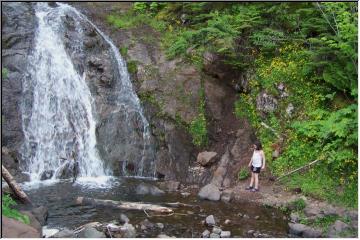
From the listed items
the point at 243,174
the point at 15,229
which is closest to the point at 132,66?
the point at 243,174

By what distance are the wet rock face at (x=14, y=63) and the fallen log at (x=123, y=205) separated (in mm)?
3244

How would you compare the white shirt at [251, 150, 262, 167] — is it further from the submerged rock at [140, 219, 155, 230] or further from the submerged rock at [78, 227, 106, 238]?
the submerged rock at [78, 227, 106, 238]

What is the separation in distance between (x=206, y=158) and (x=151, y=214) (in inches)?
172

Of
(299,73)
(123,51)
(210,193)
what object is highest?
(123,51)

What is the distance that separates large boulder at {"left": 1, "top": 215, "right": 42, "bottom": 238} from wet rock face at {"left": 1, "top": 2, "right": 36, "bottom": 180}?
5.99 meters

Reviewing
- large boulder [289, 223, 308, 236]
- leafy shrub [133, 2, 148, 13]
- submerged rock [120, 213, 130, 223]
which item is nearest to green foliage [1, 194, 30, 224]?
submerged rock [120, 213, 130, 223]

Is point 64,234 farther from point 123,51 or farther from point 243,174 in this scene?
point 123,51

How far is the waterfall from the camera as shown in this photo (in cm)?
1489

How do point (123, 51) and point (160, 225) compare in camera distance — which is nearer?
point (160, 225)

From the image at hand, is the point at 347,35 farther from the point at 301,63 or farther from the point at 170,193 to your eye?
the point at 170,193

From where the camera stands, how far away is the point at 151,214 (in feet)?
36.7

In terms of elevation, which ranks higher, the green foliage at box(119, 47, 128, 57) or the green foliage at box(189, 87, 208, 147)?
the green foliage at box(119, 47, 128, 57)

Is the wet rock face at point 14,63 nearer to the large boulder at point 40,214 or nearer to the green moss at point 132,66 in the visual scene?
the large boulder at point 40,214

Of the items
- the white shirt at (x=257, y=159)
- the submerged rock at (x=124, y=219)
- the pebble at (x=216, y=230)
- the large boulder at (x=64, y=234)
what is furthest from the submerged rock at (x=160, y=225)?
the white shirt at (x=257, y=159)
